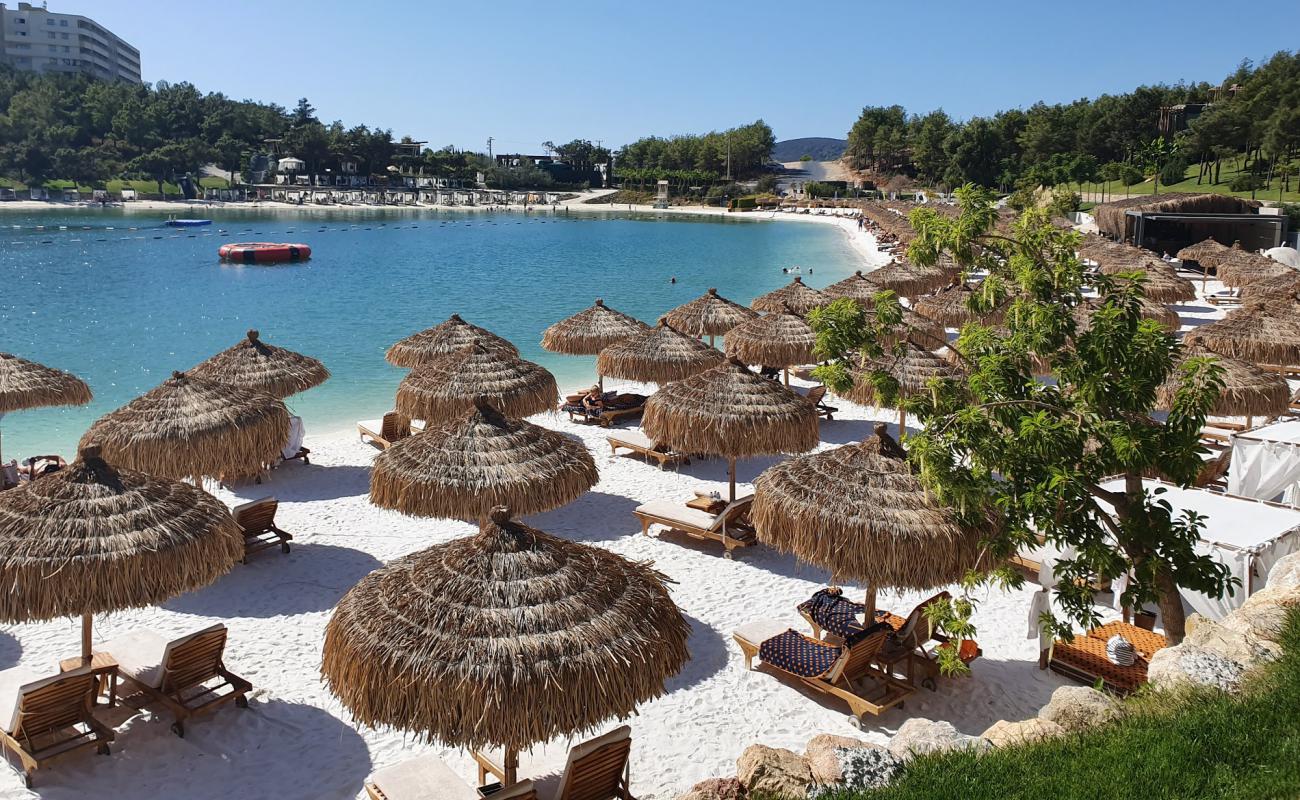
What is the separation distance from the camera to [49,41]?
163000 millimetres

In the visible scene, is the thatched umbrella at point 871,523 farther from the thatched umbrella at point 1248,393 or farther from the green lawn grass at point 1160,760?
the thatched umbrella at point 1248,393

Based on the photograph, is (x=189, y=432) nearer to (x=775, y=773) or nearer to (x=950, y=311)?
(x=775, y=773)

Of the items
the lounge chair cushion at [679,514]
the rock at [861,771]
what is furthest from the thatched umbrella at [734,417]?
the rock at [861,771]

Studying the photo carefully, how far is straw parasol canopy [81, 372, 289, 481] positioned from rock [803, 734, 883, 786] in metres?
8.10

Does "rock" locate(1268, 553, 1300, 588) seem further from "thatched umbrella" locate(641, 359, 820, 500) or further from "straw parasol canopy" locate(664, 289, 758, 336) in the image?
"straw parasol canopy" locate(664, 289, 758, 336)

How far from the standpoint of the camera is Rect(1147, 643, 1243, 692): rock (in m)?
5.16

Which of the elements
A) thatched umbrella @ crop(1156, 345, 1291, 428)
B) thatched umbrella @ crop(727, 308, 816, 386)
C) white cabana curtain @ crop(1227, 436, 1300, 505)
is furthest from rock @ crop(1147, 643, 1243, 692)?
thatched umbrella @ crop(727, 308, 816, 386)

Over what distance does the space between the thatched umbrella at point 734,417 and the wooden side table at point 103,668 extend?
6.33m

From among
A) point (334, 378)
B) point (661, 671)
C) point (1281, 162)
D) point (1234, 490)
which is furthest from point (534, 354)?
point (1281, 162)

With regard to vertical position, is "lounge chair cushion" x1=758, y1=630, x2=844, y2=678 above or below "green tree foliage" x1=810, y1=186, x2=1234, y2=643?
below

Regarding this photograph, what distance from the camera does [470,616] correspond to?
5.22 metres

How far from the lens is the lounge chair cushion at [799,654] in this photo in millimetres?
7336

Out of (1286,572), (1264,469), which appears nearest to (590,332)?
(1264,469)

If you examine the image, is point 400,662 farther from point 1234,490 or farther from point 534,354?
point 534,354
